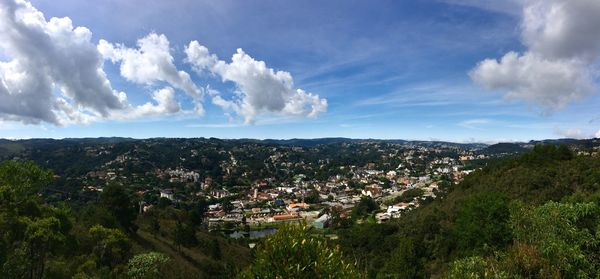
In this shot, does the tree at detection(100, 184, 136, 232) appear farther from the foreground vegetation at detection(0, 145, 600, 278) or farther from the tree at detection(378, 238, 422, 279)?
the tree at detection(378, 238, 422, 279)

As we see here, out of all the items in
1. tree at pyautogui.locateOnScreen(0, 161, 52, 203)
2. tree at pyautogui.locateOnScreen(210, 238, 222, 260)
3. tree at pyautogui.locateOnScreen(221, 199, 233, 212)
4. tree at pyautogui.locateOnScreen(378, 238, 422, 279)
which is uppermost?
tree at pyautogui.locateOnScreen(0, 161, 52, 203)

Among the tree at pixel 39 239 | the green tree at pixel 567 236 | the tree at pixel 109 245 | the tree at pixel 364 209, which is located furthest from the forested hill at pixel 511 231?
the tree at pixel 364 209

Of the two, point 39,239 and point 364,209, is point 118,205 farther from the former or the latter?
point 364,209

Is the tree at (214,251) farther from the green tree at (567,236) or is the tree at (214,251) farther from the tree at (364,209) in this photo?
the tree at (364,209)

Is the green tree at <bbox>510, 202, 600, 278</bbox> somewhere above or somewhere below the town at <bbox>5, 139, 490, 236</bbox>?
above

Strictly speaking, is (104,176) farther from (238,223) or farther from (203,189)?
(238,223)

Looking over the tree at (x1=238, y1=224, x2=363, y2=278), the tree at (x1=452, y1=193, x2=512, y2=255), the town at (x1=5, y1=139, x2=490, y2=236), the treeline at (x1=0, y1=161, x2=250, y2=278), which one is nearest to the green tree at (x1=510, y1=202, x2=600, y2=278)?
the tree at (x1=452, y1=193, x2=512, y2=255)
